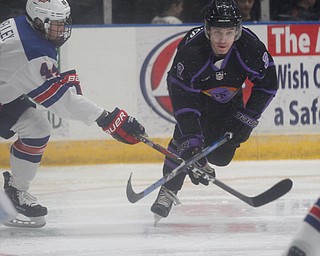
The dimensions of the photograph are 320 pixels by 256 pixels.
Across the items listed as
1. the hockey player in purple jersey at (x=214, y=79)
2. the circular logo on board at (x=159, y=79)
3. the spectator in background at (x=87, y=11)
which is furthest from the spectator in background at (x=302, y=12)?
the hockey player in purple jersey at (x=214, y=79)

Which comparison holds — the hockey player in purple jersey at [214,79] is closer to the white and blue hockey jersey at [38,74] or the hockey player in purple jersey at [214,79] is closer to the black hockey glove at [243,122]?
the black hockey glove at [243,122]

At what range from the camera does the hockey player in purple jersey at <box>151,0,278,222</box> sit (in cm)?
405

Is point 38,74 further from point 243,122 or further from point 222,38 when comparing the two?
point 243,122

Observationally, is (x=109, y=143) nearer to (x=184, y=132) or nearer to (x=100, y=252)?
(x=184, y=132)

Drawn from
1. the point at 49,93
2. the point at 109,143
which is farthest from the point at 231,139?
the point at 109,143

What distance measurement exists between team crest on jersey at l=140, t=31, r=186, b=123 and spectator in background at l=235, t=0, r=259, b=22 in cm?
54

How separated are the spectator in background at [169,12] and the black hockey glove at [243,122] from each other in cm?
229

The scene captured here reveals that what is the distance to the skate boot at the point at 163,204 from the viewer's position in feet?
13.8

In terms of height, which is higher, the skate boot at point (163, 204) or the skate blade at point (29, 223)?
the skate boot at point (163, 204)

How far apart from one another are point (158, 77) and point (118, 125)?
Result: 7.55ft

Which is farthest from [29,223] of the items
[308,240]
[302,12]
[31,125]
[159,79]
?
[302,12]

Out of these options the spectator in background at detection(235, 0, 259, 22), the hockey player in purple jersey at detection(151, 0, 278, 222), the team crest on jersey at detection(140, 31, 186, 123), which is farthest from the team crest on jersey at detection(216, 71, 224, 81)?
the spectator in background at detection(235, 0, 259, 22)

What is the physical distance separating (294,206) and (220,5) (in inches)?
42.7

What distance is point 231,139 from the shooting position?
430cm
